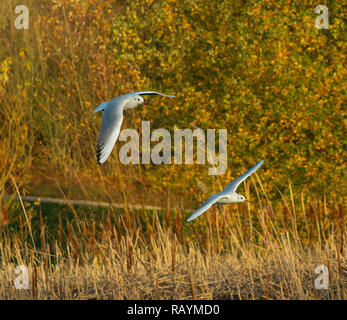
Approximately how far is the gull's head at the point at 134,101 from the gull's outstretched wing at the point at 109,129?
0.16 ft

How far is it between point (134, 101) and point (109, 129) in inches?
16.4

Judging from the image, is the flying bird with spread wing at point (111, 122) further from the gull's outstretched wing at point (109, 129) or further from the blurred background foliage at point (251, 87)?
the blurred background foliage at point (251, 87)

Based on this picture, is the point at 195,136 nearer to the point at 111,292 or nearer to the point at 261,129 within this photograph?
the point at 261,129

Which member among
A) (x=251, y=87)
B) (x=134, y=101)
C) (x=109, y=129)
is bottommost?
(x=109, y=129)

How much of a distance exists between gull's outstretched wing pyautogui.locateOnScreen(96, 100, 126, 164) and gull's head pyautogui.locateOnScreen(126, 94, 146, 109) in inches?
1.9

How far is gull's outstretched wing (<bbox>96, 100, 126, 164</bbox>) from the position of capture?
12.1 feet

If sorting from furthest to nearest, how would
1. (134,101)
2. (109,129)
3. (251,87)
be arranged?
(251,87), (134,101), (109,129)

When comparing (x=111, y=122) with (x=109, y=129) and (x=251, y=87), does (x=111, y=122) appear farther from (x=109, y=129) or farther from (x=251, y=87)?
(x=251, y=87)

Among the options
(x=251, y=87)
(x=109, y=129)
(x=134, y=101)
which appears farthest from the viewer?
(x=251, y=87)

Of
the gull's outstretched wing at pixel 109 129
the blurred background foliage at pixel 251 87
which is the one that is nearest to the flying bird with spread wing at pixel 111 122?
the gull's outstretched wing at pixel 109 129

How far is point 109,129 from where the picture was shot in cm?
398

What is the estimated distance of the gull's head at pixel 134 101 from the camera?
14.0ft

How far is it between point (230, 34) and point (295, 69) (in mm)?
1148

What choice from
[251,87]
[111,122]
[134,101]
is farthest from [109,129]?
[251,87]
